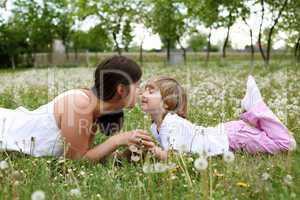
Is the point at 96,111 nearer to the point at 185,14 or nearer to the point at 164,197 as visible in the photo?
the point at 164,197

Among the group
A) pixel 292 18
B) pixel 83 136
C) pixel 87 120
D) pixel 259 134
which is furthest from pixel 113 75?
pixel 292 18

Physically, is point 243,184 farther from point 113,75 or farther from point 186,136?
point 113,75

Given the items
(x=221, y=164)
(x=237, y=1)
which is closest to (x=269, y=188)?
(x=221, y=164)

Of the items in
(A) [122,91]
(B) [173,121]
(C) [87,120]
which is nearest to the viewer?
(C) [87,120]

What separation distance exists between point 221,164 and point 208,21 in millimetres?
33030

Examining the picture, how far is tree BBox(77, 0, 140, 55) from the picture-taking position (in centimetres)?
4731

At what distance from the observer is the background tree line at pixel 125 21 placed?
33.6 m

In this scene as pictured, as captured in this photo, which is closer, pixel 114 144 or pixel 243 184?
pixel 243 184

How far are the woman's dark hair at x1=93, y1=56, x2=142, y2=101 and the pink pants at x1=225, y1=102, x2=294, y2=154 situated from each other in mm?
1217

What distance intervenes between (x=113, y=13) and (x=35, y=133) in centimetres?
4381

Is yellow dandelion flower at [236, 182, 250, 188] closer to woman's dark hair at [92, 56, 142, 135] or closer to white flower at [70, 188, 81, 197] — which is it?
white flower at [70, 188, 81, 197]

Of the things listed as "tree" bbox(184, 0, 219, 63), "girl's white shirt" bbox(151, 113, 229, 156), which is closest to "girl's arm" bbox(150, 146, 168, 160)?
"girl's white shirt" bbox(151, 113, 229, 156)

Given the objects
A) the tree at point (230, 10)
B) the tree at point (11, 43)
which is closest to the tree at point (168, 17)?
the tree at point (230, 10)

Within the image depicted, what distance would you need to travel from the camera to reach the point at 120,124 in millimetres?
5230
